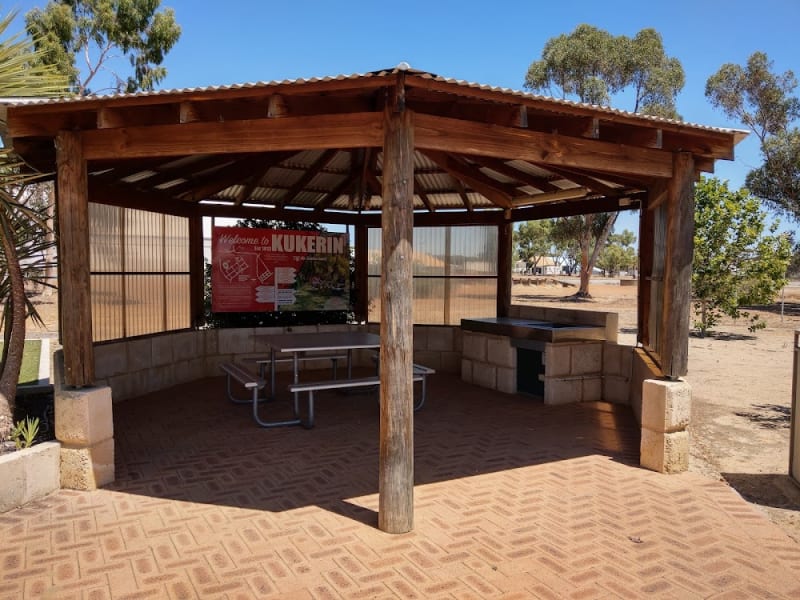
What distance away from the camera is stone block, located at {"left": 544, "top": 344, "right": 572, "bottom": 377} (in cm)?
819

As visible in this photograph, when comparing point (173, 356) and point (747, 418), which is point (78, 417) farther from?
point (747, 418)

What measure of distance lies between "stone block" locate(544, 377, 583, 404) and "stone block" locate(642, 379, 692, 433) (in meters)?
2.60

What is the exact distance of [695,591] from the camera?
3420mm

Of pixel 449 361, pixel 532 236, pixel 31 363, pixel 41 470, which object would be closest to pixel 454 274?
pixel 449 361

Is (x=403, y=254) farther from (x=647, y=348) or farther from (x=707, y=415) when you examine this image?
(x=707, y=415)

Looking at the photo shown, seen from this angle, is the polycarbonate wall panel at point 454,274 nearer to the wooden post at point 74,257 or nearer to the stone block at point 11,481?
the wooden post at point 74,257

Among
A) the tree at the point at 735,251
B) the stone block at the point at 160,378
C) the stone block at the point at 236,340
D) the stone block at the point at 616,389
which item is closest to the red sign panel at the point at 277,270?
the stone block at the point at 236,340

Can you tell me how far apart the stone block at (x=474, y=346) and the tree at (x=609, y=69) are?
19773 mm

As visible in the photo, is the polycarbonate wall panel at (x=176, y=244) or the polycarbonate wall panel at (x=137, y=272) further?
the polycarbonate wall panel at (x=176, y=244)

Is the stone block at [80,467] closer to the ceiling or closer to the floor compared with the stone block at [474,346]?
closer to the floor

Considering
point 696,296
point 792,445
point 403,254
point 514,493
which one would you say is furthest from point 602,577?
point 696,296

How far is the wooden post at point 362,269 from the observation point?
36.0 ft

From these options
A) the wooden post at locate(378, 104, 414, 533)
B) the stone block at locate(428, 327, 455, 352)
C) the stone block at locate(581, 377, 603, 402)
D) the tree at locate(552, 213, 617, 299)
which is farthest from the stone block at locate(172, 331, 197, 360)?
the tree at locate(552, 213, 617, 299)

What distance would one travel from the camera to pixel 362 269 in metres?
11.0
